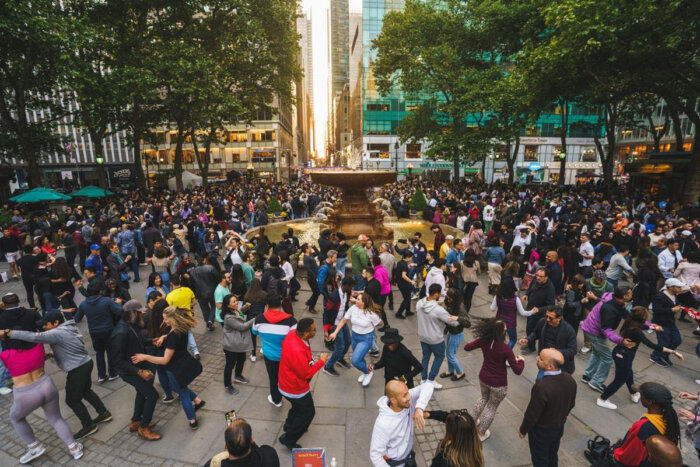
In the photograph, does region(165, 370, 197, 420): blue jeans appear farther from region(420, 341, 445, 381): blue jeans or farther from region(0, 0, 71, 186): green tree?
region(0, 0, 71, 186): green tree

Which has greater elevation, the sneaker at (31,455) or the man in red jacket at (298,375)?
the man in red jacket at (298,375)

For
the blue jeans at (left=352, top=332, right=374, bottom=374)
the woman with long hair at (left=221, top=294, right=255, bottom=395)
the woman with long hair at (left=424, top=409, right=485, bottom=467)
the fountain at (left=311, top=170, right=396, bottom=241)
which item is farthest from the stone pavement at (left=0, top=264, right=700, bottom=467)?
the fountain at (left=311, top=170, right=396, bottom=241)

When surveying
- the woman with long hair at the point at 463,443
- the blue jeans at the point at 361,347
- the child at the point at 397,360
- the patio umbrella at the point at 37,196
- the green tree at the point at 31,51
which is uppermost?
the green tree at the point at 31,51

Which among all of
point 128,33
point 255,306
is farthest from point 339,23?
point 255,306

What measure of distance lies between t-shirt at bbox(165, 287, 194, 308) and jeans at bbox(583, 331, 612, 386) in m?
6.79

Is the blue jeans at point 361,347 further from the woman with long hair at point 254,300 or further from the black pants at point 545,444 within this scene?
the black pants at point 545,444

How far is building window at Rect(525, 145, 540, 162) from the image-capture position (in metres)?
57.1

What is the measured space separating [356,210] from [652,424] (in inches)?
508

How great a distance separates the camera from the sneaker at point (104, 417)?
498 cm

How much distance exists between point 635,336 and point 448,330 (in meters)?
2.42

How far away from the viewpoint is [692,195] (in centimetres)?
1748

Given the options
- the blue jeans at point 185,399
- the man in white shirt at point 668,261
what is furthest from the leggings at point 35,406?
the man in white shirt at point 668,261

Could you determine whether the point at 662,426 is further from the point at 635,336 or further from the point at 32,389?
the point at 32,389

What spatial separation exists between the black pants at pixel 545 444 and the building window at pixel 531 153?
203 feet
